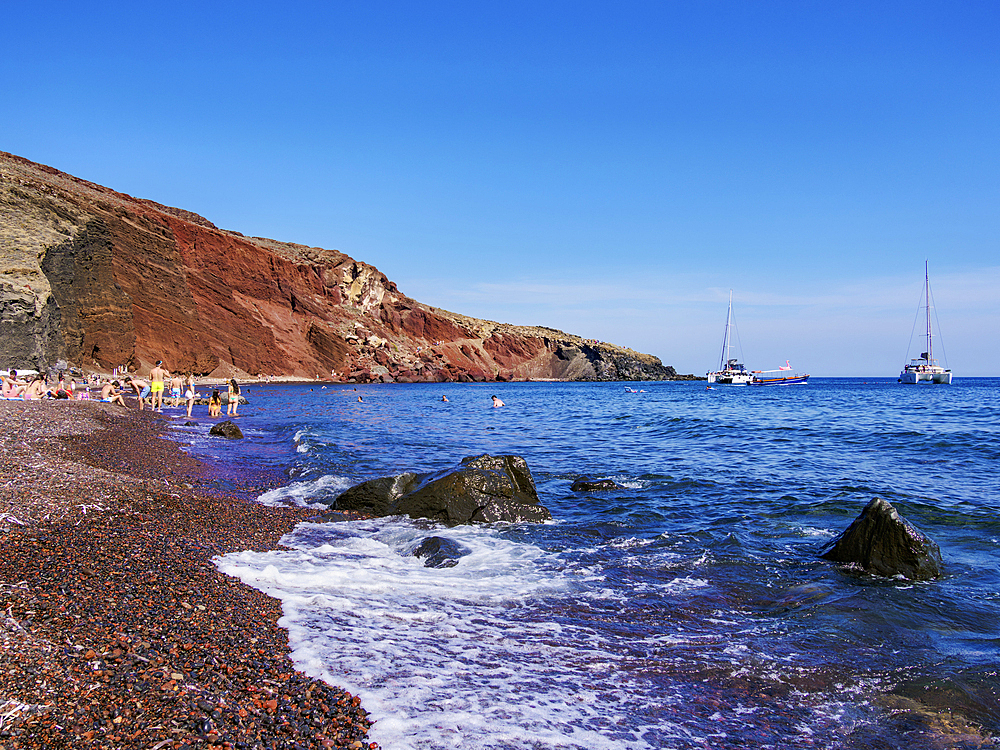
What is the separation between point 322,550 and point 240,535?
4.09ft

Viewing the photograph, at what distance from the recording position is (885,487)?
12.8m

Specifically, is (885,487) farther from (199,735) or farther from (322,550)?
(199,735)

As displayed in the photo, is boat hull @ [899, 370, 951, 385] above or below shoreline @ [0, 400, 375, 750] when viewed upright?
above

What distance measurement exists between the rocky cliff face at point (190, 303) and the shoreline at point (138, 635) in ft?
114

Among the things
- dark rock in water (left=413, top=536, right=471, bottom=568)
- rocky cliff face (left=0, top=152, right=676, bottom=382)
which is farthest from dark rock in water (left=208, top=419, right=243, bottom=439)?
rocky cliff face (left=0, top=152, right=676, bottom=382)

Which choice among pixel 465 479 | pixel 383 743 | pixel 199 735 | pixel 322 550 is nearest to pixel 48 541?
pixel 322 550

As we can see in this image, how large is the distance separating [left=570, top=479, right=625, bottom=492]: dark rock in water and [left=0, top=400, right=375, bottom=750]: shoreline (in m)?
6.72

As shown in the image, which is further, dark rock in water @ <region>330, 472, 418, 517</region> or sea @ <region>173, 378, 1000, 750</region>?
dark rock in water @ <region>330, 472, 418, 517</region>

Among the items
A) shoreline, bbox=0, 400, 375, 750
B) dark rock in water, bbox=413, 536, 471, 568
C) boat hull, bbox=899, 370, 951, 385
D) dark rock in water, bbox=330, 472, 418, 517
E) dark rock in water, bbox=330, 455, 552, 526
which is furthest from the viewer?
boat hull, bbox=899, 370, 951, 385

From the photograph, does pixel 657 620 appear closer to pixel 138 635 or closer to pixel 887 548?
pixel 887 548

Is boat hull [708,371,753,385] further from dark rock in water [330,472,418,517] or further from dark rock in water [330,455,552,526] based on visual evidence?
dark rock in water [330,472,418,517]

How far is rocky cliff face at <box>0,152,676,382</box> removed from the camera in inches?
1619

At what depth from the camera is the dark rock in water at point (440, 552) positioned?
7645mm

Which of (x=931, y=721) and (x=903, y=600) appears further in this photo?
(x=903, y=600)
